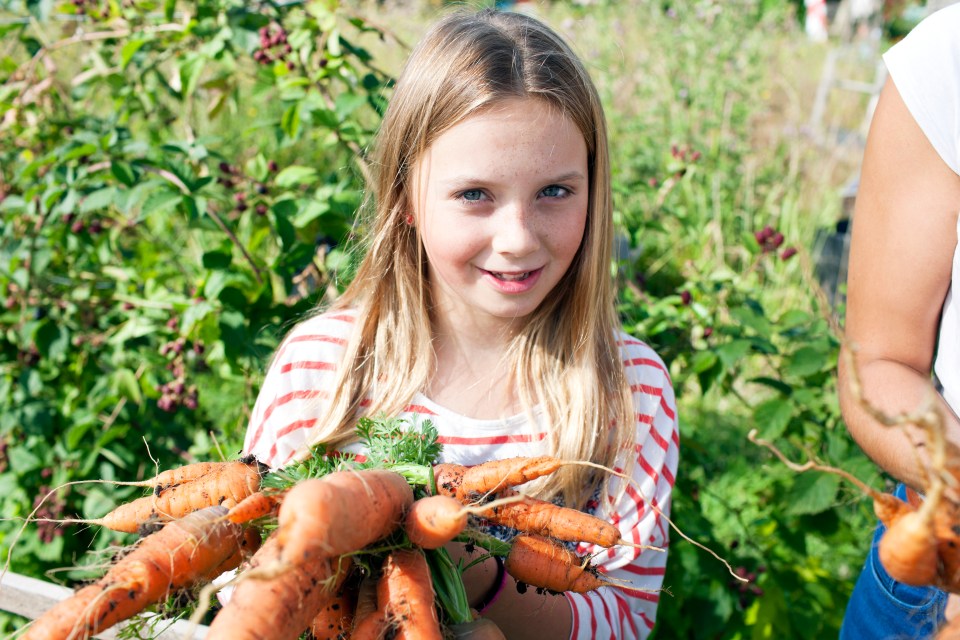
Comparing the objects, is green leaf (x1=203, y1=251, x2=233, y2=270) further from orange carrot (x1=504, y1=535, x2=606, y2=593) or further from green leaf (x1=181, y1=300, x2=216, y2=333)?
orange carrot (x1=504, y1=535, x2=606, y2=593)

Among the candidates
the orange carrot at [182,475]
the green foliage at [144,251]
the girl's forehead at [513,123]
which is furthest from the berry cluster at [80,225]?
the girl's forehead at [513,123]

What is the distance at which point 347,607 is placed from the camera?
1.15 metres

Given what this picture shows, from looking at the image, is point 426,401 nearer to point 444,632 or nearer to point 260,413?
point 260,413

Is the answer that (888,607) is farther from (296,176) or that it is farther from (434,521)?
(296,176)

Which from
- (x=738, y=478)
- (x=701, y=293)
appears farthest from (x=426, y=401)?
(x=738, y=478)

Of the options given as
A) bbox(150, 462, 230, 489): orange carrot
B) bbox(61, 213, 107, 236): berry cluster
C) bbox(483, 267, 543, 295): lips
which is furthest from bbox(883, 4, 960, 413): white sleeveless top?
bbox(61, 213, 107, 236): berry cluster

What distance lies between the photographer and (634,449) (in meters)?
1.52

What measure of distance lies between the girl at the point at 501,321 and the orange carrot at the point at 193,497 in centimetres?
25

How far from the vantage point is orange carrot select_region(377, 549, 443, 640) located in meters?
1.01

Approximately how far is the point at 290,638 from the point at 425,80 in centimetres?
102

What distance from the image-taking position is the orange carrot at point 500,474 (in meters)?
1.21

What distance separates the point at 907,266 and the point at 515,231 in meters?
0.65

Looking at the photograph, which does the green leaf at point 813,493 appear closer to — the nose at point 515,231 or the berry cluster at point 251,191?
the nose at point 515,231

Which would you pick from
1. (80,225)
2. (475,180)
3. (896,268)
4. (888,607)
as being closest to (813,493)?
(888,607)
